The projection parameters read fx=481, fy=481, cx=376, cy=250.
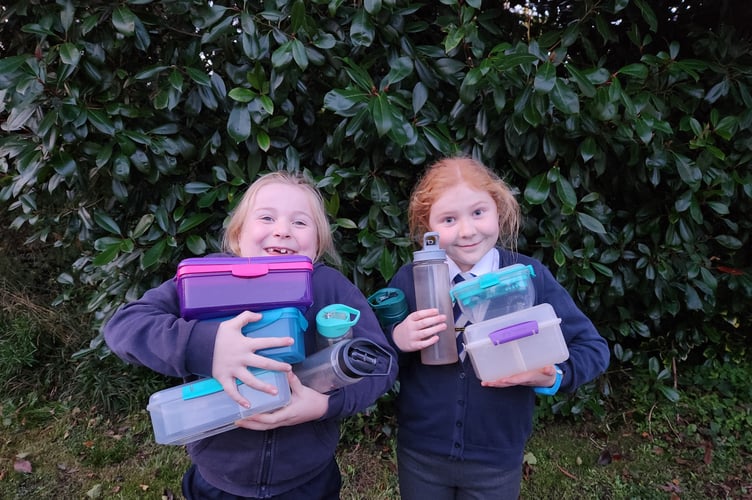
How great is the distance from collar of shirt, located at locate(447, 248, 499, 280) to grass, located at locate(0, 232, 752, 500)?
59.6 inches

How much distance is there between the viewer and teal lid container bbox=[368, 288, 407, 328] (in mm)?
1603

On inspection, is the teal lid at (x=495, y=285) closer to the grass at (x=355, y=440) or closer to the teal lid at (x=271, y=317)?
the teal lid at (x=271, y=317)

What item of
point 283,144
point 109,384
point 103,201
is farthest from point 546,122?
point 109,384

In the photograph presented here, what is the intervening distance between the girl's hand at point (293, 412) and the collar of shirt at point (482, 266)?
63cm

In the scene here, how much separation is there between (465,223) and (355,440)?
2.07m

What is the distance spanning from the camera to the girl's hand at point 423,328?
55.5 inches

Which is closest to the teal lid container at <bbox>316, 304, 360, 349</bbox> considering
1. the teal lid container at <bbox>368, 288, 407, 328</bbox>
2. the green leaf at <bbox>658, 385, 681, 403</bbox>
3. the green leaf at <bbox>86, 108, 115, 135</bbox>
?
the teal lid container at <bbox>368, 288, 407, 328</bbox>

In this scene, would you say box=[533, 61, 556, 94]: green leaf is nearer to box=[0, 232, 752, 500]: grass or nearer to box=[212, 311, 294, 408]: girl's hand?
box=[212, 311, 294, 408]: girl's hand

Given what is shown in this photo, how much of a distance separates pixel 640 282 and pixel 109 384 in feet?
11.7

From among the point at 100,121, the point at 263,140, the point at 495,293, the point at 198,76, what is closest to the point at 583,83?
the point at 495,293

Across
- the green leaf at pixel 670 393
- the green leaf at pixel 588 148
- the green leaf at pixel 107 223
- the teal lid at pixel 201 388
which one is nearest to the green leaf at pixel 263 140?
the green leaf at pixel 107 223

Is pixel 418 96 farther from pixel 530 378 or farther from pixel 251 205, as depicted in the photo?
pixel 530 378

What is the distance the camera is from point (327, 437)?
147 centimetres

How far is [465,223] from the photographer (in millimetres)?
1562
